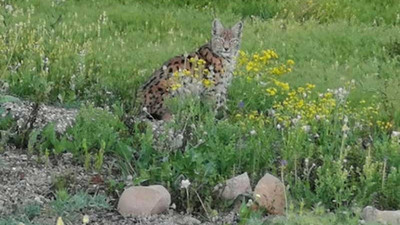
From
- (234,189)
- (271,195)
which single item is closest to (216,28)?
(234,189)

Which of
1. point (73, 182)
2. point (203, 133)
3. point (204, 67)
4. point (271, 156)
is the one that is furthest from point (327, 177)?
point (204, 67)

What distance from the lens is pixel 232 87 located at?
439 inches

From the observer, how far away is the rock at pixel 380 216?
249 inches

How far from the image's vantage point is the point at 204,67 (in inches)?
419

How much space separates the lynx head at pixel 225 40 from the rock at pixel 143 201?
470 cm

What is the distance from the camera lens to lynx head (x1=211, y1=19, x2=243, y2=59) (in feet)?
36.8

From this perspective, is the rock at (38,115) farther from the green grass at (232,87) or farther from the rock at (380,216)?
the rock at (380,216)

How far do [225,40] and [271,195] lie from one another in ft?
15.6

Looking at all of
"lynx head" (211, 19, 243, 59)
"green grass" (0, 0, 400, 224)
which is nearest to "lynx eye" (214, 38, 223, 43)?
"lynx head" (211, 19, 243, 59)

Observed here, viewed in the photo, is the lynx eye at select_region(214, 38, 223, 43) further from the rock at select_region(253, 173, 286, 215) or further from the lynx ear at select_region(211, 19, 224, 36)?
the rock at select_region(253, 173, 286, 215)

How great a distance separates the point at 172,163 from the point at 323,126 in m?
1.78

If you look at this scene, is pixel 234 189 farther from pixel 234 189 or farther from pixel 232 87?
pixel 232 87

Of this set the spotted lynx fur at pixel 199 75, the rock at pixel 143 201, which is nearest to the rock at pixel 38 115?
the spotted lynx fur at pixel 199 75

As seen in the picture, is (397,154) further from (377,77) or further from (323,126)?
(377,77)
